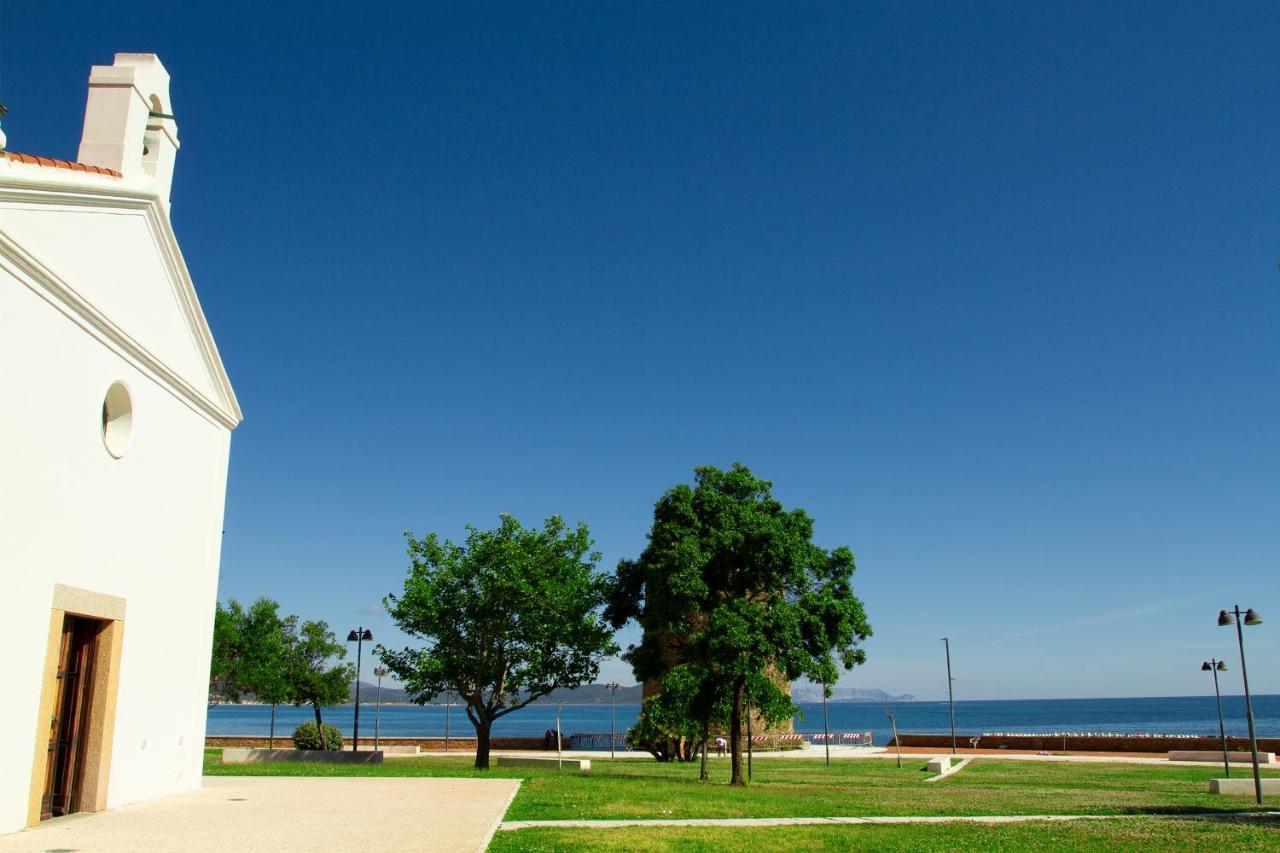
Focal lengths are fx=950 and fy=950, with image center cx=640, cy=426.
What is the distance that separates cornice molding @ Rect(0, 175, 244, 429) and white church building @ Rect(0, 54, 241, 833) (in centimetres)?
3

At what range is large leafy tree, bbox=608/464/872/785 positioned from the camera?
2536cm

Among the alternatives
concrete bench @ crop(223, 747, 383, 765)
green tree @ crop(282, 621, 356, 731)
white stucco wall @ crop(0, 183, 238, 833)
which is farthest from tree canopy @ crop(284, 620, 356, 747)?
white stucco wall @ crop(0, 183, 238, 833)

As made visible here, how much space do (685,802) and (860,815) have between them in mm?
3410

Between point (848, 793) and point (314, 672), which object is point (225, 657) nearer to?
point (314, 672)

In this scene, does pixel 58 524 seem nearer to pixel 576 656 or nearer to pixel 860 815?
pixel 860 815

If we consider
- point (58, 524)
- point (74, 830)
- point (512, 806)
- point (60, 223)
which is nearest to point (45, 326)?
point (60, 223)

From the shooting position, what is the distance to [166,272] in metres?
16.5

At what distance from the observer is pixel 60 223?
13.1 meters

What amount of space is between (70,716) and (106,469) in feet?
12.3

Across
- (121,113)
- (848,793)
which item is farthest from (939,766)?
(121,113)

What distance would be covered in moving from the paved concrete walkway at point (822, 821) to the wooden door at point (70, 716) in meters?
6.46

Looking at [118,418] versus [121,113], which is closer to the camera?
[118,418]

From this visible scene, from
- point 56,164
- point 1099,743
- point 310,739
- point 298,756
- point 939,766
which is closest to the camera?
point 56,164

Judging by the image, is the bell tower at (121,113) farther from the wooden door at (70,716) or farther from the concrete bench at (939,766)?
the concrete bench at (939,766)
